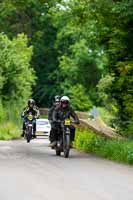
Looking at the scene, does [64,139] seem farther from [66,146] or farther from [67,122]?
[67,122]

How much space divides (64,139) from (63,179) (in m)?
6.79

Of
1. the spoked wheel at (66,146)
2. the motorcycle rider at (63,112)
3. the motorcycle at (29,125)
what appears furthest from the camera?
the motorcycle at (29,125)

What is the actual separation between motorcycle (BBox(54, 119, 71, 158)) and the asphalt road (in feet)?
3.10

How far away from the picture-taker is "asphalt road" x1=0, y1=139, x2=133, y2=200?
11906mm

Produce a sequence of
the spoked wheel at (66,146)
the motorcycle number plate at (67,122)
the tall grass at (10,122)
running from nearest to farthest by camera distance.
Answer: the spoked wheel at (66,146) < the motorcycle number plate at (67,122) < the tall grass at (10,122)

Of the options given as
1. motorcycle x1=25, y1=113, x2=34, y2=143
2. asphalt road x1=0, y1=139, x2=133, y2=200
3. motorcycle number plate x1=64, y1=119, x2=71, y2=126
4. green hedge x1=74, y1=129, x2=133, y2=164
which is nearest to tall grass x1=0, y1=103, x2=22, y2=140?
motorcycle x1=25, y1=113, x2=34, y2=143

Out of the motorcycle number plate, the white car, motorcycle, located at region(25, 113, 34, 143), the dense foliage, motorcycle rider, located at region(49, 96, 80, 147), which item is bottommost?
the white car

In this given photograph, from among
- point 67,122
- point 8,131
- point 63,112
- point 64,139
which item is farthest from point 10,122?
point 64,139

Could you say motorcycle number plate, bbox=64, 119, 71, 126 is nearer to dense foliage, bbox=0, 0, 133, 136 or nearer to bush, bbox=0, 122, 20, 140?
dense foliage, bbox=0, 0, 133, 136

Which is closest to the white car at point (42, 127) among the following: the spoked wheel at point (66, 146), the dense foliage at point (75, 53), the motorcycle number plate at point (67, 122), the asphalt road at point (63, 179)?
the dense foliage at point (75, 53)

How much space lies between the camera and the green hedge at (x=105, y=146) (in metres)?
18.9

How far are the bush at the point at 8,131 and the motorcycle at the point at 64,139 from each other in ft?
61.0

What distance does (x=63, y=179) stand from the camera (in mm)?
14211

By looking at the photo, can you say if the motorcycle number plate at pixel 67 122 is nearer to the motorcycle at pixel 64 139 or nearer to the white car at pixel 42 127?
the motorcycle at pixel 64 139
